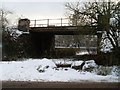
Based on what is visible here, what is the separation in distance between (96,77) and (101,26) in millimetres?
6258

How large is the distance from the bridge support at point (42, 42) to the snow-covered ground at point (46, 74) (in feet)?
65.2

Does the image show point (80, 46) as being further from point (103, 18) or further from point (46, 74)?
point (46, 74)

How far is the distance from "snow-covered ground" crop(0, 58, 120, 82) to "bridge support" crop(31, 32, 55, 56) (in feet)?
65.2

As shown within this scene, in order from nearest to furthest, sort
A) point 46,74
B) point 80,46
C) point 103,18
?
point 46,74 → point 103,18 → point 80,46

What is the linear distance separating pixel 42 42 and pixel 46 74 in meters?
25.7

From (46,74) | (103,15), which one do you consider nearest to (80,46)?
(103,15)

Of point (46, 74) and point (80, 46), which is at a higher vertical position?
point (46, 74)

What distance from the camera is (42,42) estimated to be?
45781mm

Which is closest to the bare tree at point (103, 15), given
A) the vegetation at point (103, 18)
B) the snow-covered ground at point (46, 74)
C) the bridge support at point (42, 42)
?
the vegetation at point (103, 18)

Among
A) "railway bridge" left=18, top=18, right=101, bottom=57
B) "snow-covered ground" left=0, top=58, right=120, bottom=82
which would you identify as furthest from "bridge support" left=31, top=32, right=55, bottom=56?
"snow-covered ground" left=0, top=58, right=120, bottom=82

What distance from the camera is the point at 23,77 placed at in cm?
1931

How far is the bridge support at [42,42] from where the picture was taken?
43.6 meters

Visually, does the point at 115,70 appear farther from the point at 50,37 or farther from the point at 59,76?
the point at 50,37

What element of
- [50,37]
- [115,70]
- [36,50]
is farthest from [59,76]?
[50,37]
